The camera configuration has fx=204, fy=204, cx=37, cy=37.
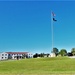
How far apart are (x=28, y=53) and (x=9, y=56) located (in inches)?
592

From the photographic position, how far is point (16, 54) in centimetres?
16050

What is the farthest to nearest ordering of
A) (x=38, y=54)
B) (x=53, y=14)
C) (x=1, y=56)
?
(x=1, y=56)
(x=38, y=54)
(x=53, y=14)

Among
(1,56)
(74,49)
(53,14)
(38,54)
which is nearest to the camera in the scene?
(53,14)

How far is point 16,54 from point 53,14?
11402 centimetres

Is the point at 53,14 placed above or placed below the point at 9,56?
above

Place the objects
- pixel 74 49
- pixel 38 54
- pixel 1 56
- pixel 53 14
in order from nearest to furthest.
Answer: pixel 53 14 < pixel 74 49 < pixel 38 54 < pixel 1 56

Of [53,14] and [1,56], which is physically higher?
[53,14]

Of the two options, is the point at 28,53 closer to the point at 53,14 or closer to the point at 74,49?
the point at 74,49

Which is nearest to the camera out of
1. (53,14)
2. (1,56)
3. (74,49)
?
(53,14)

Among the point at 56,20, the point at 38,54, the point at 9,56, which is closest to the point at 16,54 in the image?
the point at 9,56

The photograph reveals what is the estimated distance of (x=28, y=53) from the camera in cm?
16075

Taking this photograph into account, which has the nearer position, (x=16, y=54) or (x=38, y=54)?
(x=38, y=54)

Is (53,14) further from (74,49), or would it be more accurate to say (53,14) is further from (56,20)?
(74,49)

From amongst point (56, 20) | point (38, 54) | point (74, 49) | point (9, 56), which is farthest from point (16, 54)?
point (56, 20)
